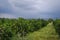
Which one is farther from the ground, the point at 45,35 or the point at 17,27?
the point at 17,27

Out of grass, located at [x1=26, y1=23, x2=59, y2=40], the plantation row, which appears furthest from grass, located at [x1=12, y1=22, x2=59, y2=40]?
the plantation row

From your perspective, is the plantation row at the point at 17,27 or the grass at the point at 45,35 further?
the grass at the point at 45,35

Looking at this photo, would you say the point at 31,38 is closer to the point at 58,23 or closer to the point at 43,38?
the point at 43,38

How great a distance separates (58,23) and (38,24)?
210 cm

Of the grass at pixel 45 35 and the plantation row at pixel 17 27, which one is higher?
the plantation row at pixel 17 27

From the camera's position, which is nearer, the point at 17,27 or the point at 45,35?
the point at 45,35

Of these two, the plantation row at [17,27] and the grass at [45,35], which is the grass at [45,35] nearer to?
the grass at [45,35]

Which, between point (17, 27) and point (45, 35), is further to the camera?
point (17, 27)

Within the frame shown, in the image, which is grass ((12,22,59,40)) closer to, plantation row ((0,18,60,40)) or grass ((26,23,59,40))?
grass ((26,23,59,40))

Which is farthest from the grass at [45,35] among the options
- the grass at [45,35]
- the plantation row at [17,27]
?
the plantation row at [17,27]

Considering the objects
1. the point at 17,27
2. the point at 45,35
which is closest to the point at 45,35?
the point at 45,35

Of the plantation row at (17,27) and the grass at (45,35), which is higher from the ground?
the plantation row at (17,27)

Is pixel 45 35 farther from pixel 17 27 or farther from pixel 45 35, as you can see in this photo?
pixel 17 27

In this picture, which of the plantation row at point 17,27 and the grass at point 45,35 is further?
the grass at point 45,35
